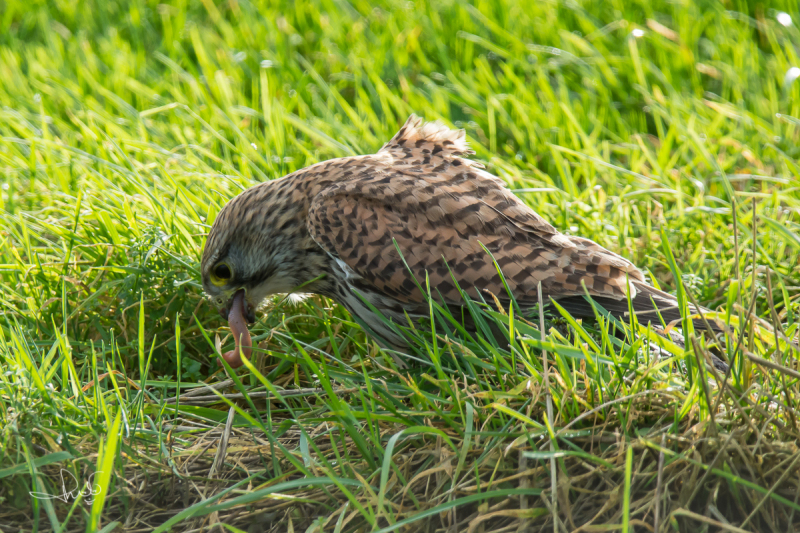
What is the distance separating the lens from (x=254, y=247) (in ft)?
12.9

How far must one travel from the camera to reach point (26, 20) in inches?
301

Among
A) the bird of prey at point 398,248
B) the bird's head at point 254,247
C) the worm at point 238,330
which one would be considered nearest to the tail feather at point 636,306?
the bird of prey at point 398,248

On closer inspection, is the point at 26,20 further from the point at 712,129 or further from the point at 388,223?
the point at 712,129

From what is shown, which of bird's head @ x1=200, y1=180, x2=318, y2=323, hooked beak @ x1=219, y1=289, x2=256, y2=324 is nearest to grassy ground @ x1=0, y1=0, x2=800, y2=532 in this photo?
hooked beak @ x1=219, y1=289, x2=256, y2=324

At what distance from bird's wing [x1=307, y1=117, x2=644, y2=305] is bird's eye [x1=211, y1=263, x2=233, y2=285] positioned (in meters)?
0.51

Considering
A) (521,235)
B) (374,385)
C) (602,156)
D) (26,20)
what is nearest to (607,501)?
(374,385)

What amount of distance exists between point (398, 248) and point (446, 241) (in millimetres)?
293

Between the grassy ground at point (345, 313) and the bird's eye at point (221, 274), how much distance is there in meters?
0.25

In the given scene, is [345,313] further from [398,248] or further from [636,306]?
[636,306]

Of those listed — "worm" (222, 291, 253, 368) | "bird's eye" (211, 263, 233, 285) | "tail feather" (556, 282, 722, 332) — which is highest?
"bird's eye" (211, 263, 233, 285)

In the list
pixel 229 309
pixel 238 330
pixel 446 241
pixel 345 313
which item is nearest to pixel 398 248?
pixel 446 241

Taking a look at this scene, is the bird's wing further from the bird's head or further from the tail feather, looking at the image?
the bird's head

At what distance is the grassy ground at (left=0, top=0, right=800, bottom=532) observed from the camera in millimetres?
2605

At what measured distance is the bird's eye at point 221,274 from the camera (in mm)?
3908
